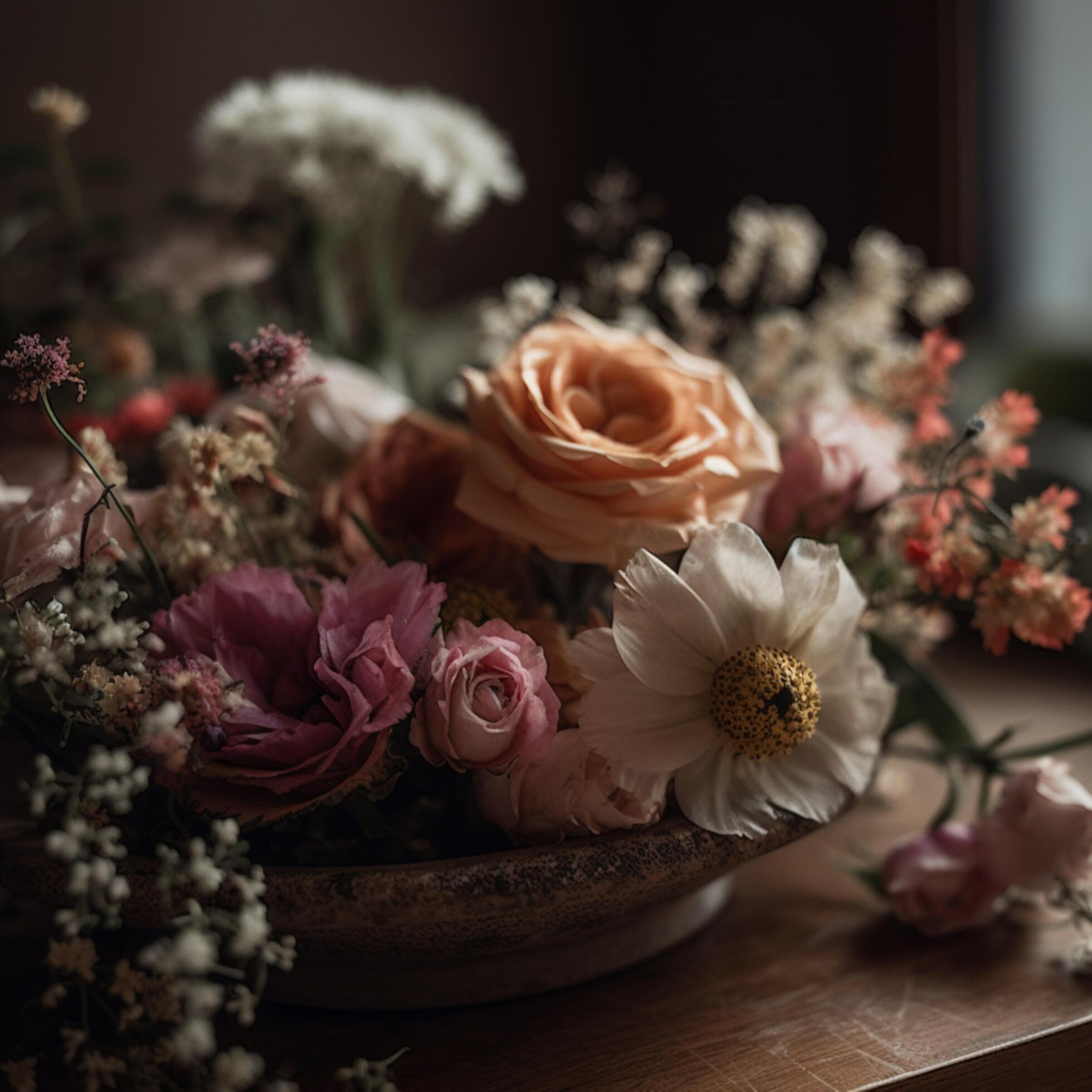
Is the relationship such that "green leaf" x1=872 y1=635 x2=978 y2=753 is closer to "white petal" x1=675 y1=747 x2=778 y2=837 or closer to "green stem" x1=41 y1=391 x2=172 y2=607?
"white petal" x1=675 y1=747 x2=778 y2=837

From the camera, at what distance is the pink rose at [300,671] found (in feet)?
1.40

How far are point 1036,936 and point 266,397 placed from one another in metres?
0.44

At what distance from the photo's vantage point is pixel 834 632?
483 millimetres

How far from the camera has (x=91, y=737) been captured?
1.50 ft

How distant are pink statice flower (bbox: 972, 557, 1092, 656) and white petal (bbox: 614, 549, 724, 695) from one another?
14 centimetres

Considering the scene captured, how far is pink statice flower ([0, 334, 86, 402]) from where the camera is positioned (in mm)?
418

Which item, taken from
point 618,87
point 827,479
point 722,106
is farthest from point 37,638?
point 618,87

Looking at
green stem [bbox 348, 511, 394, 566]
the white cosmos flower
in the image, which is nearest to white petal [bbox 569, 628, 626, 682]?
the white cosmos flower

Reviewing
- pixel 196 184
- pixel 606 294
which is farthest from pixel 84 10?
pixel 606 294

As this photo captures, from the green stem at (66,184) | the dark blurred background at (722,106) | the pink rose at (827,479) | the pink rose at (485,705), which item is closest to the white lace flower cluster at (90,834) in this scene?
the pink rose at (485,705)

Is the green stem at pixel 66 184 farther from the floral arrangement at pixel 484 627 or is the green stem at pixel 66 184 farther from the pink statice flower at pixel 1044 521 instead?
the pink statice flower at pixel 1044 521

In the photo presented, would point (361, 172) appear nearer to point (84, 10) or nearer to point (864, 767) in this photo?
point (864, 767)

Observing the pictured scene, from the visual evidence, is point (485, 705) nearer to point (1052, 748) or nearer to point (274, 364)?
point (274, 364)

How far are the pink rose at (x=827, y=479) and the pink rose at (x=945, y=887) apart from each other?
17 centimetres
